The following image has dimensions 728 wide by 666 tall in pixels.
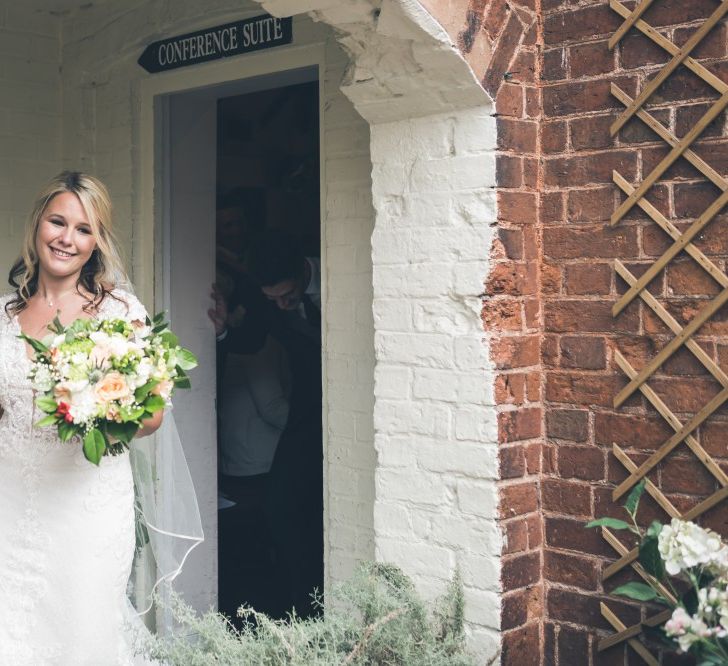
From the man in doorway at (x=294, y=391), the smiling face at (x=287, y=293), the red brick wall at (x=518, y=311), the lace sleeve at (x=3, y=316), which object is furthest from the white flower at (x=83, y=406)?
the smiling face at (x=287, y=293)

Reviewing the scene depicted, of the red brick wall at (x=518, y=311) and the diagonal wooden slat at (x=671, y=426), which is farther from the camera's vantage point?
the red brick wall at (x=518, y=311)

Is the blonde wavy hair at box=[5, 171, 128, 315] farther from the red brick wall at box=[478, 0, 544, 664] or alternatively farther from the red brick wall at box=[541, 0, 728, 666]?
the red brick wall at box=[541, 0, 728, 666]

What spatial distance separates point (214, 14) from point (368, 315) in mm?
1571

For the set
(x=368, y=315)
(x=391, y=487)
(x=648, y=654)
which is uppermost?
(x=368, y=315)

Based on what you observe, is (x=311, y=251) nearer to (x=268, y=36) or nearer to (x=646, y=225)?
(x=268, y=36)

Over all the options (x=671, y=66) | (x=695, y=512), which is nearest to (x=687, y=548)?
(x=695, y=512)

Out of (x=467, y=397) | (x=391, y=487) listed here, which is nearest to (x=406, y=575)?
(x=391, y=487)

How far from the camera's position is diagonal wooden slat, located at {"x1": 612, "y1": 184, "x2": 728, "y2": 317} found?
304cm

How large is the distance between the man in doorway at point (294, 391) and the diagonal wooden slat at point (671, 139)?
7.66 ft

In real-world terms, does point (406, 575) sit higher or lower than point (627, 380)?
lower

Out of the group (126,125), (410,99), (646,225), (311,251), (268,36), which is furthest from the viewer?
(311,251)

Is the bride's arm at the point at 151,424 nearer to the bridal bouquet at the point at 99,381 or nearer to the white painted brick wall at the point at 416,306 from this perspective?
the bridal bouquet at the point at 99,381

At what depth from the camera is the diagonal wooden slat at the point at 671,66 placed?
3053 mm

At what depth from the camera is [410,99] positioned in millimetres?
3428
